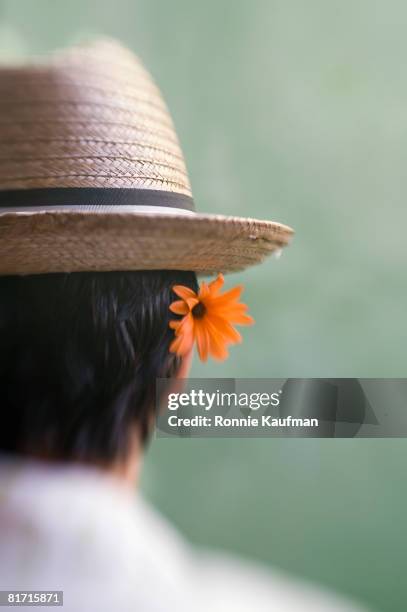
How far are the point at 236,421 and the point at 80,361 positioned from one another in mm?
697

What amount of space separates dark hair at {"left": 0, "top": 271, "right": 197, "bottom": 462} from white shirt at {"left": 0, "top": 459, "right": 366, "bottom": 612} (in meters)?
0.14

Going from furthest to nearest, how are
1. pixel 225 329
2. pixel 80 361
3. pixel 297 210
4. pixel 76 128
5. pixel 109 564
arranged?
pixel 297 210 → pixel 225 329 → pixel 76 128 → pixel 80 361 → pixel 109 564

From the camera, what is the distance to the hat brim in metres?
0.96

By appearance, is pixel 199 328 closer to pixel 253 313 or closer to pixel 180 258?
pixel 180 258

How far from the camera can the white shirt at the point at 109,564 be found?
605 mm

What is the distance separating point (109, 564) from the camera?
64 centimetres

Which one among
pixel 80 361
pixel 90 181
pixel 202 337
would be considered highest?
pixel 90 181

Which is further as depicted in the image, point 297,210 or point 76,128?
point 297,210

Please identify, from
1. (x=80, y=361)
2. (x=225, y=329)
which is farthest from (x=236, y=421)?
(x=80, y=361)

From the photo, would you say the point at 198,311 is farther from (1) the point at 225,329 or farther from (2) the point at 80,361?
(2) the point at 80,361

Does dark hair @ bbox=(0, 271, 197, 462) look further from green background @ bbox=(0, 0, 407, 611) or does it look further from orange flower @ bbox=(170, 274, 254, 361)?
green background @ bbox=(0, 0, 407, 611)

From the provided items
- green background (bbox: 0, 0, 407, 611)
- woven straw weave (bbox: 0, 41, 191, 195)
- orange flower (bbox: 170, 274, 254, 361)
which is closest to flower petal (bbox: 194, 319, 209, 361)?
orange flower (bbox: 170, 274, 254, 361)

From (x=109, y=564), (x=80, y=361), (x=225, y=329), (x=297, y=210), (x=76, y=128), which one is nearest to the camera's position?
(x=109, y=564)

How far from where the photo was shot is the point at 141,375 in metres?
0.96
